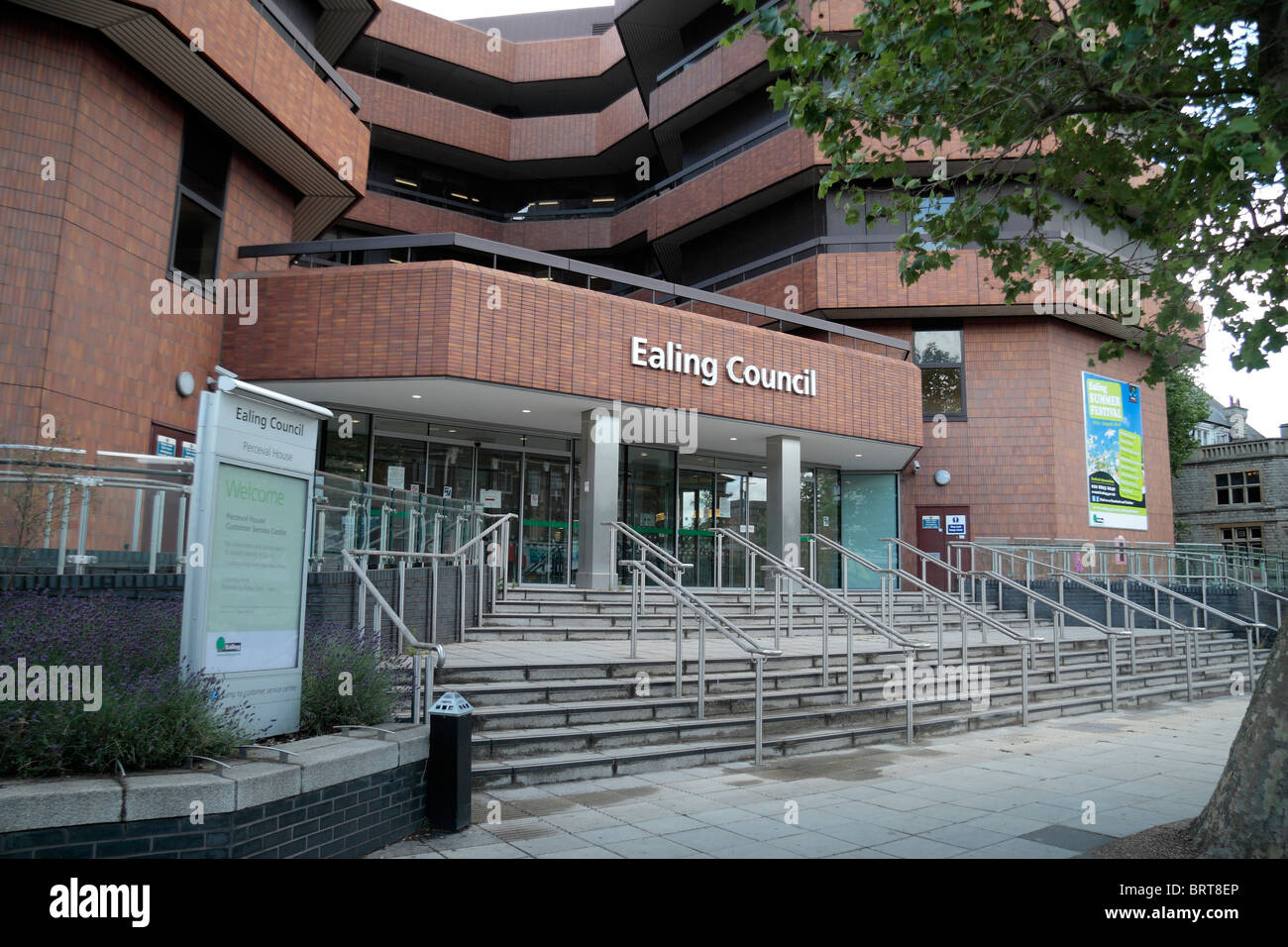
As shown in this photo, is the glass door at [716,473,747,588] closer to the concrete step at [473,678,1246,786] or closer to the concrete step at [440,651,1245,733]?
the concrete step at [440,651,1245,733]

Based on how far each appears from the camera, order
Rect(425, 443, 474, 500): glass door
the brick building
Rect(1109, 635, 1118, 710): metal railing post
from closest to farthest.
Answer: the brick building
Rect(1109, 635, 1118, 710): metal railing post
Rect(425, 443, 474, 500): glass door

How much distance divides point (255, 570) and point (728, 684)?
5.65 metres

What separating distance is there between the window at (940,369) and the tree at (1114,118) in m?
12.6

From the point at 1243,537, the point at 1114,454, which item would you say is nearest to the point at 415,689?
the point at 1114,454

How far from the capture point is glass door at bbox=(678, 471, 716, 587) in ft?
62.3

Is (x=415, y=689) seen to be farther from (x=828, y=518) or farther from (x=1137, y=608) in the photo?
(x=828, y=518)

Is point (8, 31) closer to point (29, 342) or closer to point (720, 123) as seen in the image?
point (29, 342)

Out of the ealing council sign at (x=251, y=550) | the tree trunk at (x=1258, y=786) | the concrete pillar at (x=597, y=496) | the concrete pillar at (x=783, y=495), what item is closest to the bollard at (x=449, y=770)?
the ealing council sign at (x=251, y=550)

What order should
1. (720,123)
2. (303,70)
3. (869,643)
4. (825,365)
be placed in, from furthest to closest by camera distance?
(720,123), (825,365), (303,70), (869,643)

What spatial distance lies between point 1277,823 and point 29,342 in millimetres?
12013

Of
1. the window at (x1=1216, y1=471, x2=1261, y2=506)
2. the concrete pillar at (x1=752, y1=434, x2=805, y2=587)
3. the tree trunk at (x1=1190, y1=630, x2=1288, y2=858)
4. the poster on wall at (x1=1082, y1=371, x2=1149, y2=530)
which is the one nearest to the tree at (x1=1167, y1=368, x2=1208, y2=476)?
the window at (x1=1216, y1=471, x2=1261, y2=506)
